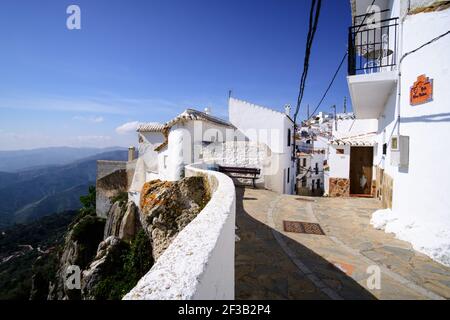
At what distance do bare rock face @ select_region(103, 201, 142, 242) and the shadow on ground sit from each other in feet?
30.9

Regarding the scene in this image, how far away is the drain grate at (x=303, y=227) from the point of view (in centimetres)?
608

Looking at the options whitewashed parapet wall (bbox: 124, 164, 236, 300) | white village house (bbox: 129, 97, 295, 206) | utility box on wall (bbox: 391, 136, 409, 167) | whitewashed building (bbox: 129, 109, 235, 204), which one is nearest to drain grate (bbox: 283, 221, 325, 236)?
utility box on wall (bbox: 391, 136, 409, 167)

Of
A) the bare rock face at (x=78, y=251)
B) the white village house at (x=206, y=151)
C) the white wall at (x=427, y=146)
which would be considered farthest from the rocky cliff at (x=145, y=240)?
the white wall at (x=427, y=146)

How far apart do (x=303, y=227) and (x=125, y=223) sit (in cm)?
1036

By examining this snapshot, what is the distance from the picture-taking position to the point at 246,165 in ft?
42.3

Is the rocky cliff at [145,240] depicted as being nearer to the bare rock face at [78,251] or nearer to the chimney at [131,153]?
the bare rock face at [78,251]

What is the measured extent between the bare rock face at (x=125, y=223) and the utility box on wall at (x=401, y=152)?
38.1 ft

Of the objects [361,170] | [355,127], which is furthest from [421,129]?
[355,127]

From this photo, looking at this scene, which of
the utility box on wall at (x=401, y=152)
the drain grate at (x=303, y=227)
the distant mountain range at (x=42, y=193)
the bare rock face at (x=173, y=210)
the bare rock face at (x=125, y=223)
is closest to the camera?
the utility box on wall at (x=401, y=152)

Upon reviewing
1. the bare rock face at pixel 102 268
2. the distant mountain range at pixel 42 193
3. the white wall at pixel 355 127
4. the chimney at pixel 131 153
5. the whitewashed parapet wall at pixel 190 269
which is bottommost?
the distant mountain range at pixel 42 193
